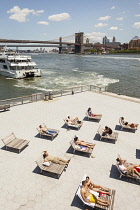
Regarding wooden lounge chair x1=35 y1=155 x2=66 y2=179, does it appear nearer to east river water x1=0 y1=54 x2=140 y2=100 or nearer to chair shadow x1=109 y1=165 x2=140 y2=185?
chair shadow x1=109 y1=165 x2=140 y2=185

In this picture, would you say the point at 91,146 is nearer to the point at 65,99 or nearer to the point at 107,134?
the point at 107,134

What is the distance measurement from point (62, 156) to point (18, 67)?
43143 mm

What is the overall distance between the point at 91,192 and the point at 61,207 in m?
1.10

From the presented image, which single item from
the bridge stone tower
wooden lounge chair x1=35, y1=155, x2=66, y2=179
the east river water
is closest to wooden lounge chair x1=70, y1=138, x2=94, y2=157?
wooden lounge chair x1=35, y1=155, x2=66, y2=179

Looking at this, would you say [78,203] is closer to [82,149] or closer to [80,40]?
[82,149]

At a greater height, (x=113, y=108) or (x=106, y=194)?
(x=113, y=108)

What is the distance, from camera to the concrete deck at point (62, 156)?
6.27 metres

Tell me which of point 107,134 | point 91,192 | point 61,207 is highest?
point 107,134

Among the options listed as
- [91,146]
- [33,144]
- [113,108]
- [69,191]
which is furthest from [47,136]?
[113,108]

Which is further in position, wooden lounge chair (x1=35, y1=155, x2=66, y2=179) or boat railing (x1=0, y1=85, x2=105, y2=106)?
boat railing (x1=0, y1=85, x2=105, y2=106)

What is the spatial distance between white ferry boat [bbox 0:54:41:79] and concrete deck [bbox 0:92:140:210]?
32.9 m

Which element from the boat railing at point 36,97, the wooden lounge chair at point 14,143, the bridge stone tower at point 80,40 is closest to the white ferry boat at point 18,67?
the boat railing at point 36,97

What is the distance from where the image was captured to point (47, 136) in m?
10.5

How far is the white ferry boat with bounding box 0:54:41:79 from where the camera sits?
46.2 meters
